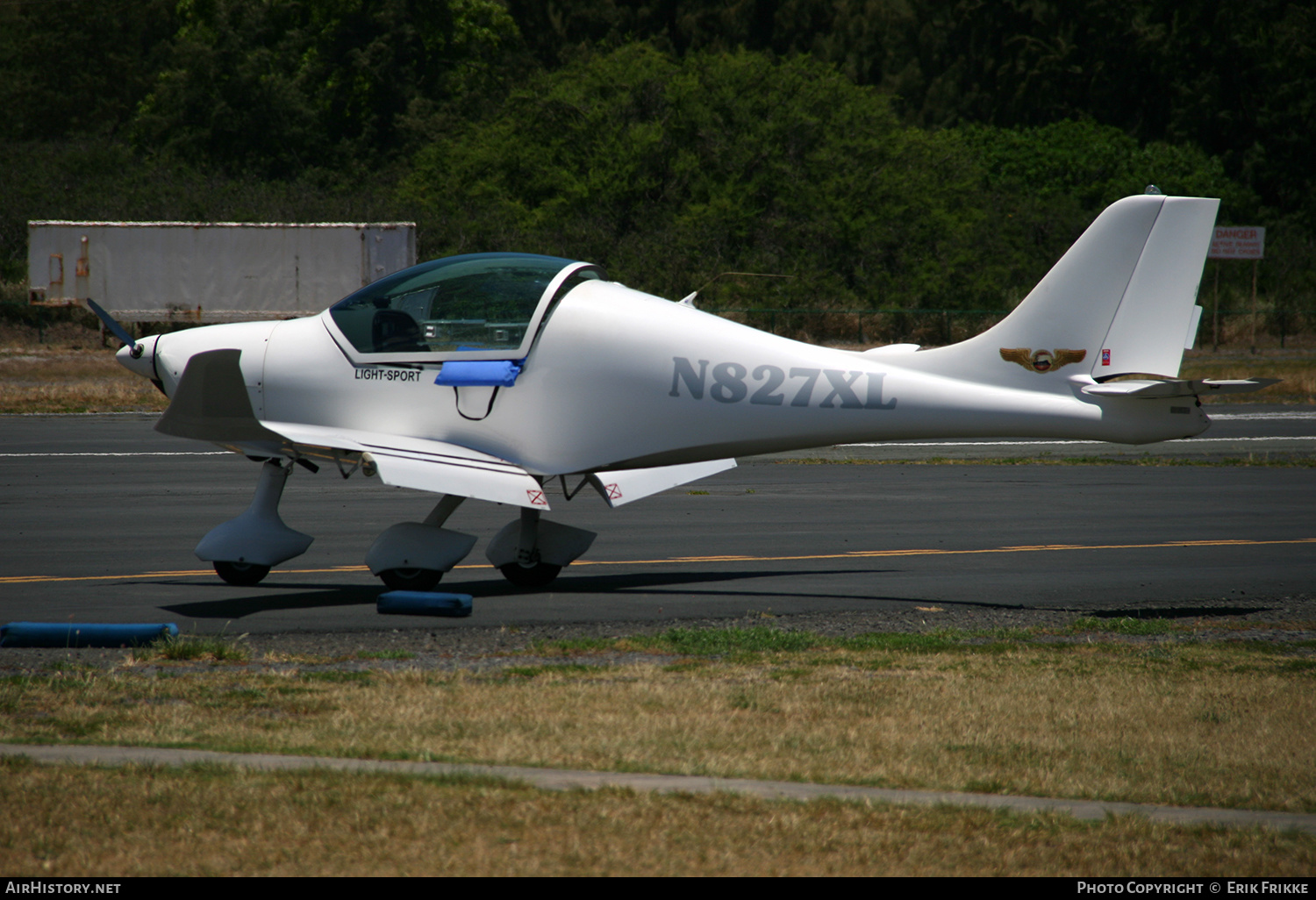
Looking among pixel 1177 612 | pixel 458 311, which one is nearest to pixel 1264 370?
pixel 1177 612

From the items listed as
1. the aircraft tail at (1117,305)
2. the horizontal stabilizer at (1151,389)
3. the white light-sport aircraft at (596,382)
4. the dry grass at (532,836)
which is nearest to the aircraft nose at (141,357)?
the white light-sport aircraft at (596,382)

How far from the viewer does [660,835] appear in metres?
5.71

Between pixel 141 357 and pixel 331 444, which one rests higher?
pixel 141 357

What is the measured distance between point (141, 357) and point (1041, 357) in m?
8.24

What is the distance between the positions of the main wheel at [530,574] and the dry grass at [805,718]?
11.1 feet

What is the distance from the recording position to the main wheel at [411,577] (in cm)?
1195

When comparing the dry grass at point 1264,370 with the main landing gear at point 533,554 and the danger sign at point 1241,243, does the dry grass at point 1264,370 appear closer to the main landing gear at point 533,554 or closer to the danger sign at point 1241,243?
the danger sign at point 1241,243

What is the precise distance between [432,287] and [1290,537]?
1075 centimetres

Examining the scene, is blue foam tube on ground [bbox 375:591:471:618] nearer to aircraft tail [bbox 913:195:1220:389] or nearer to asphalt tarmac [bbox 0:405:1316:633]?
asphalt tarmac [bbox 0:405:1316:633]

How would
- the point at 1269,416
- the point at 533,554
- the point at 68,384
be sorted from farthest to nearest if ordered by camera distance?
1. the point at 68,384
2. the point at 1269,416
3. the point at 533,554

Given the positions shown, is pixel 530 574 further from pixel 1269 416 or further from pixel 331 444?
pixel 1269 416

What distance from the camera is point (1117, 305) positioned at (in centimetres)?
1131

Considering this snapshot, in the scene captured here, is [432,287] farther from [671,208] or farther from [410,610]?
[671,208]

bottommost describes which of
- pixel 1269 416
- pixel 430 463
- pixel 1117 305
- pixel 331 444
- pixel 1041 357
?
pixel 1269 416
